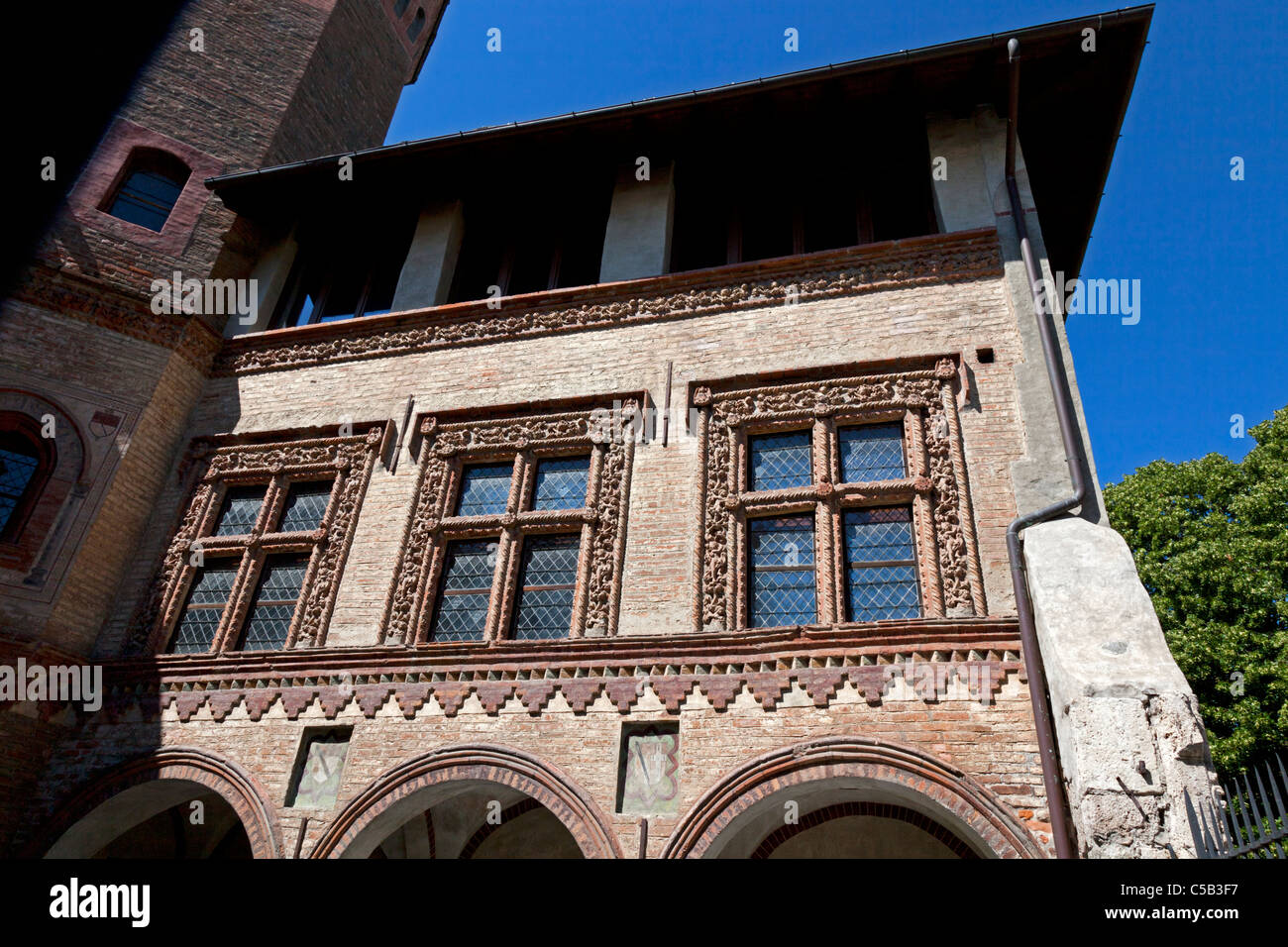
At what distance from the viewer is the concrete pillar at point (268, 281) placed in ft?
35.5

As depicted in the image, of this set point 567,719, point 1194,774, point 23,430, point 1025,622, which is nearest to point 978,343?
point 1025,622

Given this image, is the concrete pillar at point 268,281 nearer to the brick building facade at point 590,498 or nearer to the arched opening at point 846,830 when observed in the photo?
the brick building facade at point 590,498

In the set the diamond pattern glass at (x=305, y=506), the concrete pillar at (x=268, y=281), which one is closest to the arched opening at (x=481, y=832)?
the diamond pattern glass at (x=305, y=506)

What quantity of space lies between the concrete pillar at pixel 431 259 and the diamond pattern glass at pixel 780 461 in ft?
14.2

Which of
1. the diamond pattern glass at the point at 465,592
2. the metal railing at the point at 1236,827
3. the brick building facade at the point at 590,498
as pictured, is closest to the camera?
the metal railing at the point at 1236,827

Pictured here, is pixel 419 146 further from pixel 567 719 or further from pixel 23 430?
pixel 567 719

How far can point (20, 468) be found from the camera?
9250 mm

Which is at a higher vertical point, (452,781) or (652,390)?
(652,390)

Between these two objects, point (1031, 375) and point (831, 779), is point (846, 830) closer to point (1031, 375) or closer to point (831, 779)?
point (831, 779)

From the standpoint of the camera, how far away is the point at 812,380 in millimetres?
8133

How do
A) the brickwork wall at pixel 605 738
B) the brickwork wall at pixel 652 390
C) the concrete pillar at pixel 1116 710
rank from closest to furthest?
the concrete pillar at pixel 1116 710 → the brickwork wall at pixel 605 738 → the brickwork wall at pixel 652 390

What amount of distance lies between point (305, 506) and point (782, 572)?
16.8 ft

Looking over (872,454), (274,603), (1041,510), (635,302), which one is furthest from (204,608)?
(1041,510)
